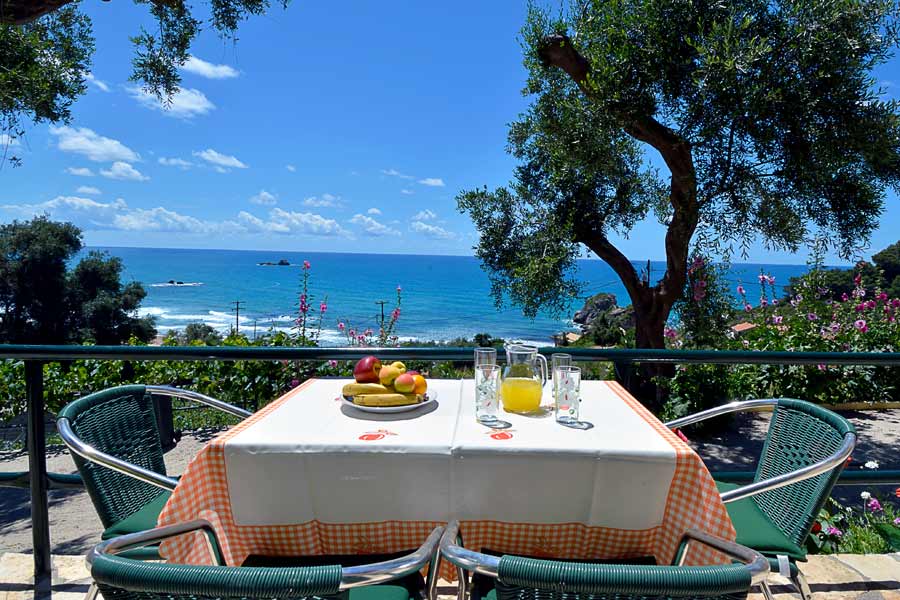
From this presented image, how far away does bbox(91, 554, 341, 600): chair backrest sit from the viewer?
2.41 ft

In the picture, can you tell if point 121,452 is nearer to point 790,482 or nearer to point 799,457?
point 790,482

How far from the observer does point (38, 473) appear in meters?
2.08

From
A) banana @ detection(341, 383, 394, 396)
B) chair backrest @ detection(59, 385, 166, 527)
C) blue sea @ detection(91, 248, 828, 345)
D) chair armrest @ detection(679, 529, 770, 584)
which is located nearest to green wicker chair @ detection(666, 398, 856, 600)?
chair armrest @ detection(679, 529, 770, 584)

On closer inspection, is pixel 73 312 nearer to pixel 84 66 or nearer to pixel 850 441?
pixel 84 66

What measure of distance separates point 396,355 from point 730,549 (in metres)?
1.30

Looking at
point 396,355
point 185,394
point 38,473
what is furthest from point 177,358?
point 396,355

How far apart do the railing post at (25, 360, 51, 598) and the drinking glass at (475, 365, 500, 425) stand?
1.63 m

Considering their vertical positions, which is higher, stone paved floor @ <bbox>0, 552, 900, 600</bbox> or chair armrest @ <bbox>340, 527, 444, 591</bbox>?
chair armrest @ <bbox>340, 527, 444, 591</bbox>

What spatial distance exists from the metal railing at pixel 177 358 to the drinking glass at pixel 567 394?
1.74ft

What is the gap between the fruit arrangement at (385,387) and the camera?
162cm

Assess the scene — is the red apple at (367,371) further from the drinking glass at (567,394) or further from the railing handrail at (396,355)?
the drinking glass at (567,394)

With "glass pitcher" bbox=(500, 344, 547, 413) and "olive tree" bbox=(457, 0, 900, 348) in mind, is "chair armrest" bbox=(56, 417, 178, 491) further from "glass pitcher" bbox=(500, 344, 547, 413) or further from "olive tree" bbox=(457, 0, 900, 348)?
"olive tree" bbox=(457, 0, 900, 348)

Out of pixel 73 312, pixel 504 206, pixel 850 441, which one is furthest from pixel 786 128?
pixel 73 312

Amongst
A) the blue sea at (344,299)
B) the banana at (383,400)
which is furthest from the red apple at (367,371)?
the blue sea at (344,299)
